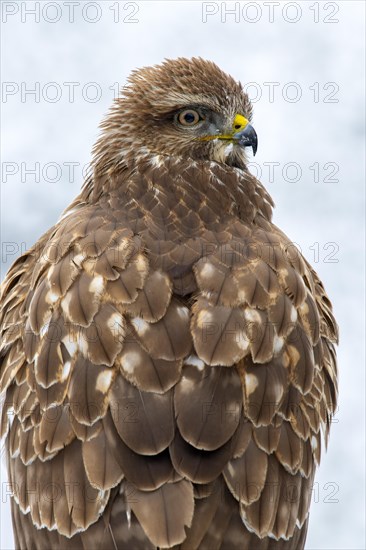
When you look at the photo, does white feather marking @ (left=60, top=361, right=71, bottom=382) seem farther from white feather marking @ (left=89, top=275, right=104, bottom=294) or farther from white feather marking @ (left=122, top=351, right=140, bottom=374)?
white feather marking @ (left=89, top=275, right=104, bottom=294)

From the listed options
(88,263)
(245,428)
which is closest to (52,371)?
(88,263)

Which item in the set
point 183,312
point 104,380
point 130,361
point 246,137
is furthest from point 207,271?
point 246,137

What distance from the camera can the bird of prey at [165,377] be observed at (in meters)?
6.93

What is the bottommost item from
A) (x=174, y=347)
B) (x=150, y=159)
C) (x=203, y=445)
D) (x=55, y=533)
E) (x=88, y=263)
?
(x=55, y=533)

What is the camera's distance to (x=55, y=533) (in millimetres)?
7250

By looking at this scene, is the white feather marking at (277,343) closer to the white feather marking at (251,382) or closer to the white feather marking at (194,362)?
the white feather marking at (251,382)

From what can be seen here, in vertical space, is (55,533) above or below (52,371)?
below

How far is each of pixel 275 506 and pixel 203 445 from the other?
2.46 feet

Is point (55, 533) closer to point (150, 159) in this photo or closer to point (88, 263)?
point (88, 263)

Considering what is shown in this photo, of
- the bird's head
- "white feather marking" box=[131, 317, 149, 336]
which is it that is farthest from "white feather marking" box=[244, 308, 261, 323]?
the bird's head

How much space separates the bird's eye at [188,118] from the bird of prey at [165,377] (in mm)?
544

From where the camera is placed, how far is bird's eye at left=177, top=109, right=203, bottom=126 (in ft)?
29.6

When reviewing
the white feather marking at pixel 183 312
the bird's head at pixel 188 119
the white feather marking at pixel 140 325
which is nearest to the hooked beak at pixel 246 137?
the bird's head at pixel 188 119

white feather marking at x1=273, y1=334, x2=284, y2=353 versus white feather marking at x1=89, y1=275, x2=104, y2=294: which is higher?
white feather marking at x1=89, y1=275, x2=104, y2=294
